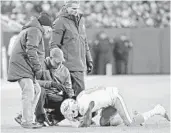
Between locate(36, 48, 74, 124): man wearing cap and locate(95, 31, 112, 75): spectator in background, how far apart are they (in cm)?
1934

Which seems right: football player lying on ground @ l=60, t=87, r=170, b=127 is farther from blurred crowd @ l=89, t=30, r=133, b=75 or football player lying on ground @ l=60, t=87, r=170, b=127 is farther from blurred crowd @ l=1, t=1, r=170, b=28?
blurred crowd @ l=89, t=30, r=133, b=75

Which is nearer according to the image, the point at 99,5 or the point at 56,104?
the point at 56,104

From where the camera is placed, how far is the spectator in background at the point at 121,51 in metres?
29.0

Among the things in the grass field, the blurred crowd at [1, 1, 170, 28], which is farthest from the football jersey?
the blurred crowd at [1, 1, 170, 28]

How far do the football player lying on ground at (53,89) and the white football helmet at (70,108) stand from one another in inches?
18.6

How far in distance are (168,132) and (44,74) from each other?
212 centimetres

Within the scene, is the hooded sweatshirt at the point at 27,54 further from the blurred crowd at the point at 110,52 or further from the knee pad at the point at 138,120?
the blurred crowd at the point at 110,52

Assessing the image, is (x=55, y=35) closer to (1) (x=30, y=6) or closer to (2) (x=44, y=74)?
(2) (x=44, y=74)

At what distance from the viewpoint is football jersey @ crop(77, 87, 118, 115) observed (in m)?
8.59

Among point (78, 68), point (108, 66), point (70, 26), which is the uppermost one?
point (70, 26)

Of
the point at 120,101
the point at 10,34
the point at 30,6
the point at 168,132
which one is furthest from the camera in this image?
the point at 10,34

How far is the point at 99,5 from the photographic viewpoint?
2886 cm

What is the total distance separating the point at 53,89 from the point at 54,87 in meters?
0.24

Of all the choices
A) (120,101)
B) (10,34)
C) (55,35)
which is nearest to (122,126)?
(120,101)
